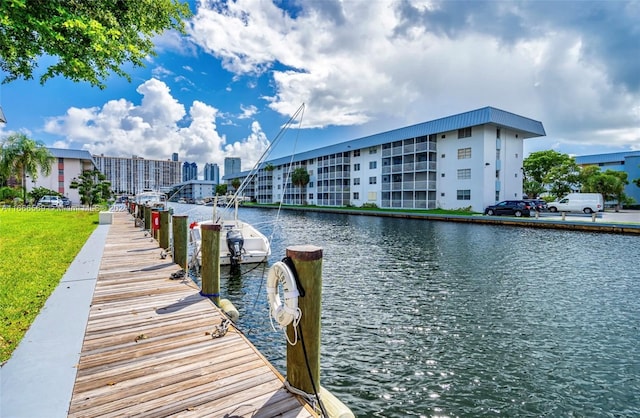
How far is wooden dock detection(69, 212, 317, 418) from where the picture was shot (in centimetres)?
295

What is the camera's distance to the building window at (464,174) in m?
41.7

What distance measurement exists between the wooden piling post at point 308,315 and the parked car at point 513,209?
3535 cm

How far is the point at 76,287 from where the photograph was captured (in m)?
6.48

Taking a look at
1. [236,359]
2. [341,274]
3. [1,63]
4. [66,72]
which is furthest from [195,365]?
[341,274]

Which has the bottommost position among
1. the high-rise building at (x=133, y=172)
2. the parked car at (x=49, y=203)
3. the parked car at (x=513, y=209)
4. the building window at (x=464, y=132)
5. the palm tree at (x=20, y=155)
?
the parked car at (x=513, y=209)

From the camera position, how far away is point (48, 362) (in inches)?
142

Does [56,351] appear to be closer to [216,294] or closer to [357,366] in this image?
[216,294]

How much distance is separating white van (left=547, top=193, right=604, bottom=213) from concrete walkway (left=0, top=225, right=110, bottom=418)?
145ft

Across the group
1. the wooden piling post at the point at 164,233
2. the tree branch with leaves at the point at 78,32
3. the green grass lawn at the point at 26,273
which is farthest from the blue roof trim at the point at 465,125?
the tree branch with leaves at the point at 78,32

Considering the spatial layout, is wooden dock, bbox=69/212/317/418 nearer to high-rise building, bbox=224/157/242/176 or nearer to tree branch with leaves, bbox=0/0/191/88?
tree branch with leaves, bbox=0/0/191/88

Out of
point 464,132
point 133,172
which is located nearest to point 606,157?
point 464,132

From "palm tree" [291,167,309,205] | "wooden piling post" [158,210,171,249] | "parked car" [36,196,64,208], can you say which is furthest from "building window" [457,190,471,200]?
"parked car" [36,196,64,208]

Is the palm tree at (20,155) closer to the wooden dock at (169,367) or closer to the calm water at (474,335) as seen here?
the calm water at (474,335)

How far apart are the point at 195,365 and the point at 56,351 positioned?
171cm
